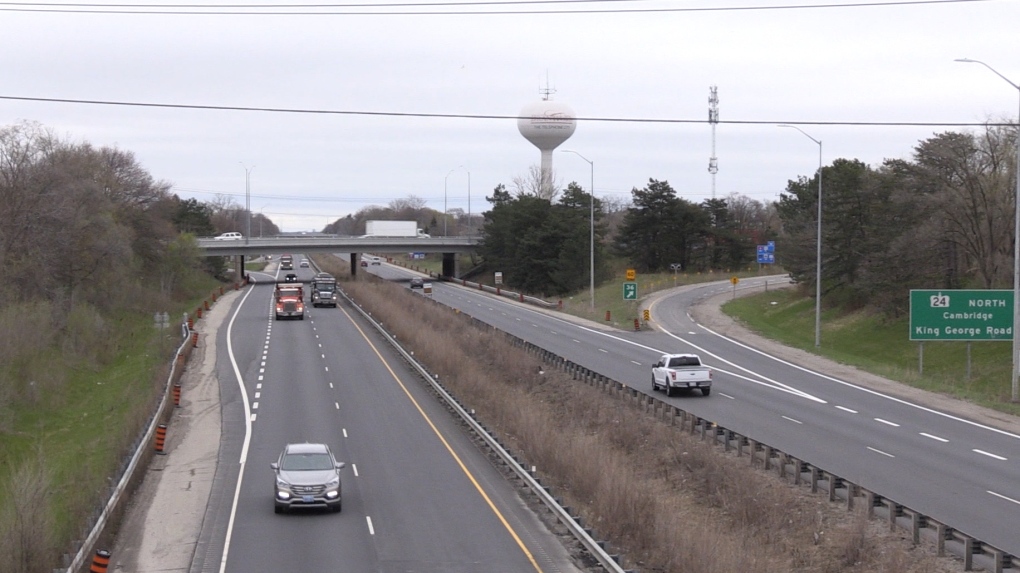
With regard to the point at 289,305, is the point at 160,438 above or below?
below

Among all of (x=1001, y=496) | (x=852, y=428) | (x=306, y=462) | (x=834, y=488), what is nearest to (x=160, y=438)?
(x=306, y=462)

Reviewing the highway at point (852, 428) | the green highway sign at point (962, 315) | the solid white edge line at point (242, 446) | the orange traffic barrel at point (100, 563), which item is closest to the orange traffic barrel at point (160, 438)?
the solid white edge line at point (242, 446)

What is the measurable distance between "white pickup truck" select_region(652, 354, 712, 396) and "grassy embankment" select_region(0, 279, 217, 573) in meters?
18.8

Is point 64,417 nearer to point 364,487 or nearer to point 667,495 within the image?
point 364,487

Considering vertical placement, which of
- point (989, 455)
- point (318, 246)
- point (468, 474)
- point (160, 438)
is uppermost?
point (318, 246)

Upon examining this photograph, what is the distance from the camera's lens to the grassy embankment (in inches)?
748

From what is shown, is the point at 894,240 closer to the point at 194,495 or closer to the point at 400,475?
the point at 400,475

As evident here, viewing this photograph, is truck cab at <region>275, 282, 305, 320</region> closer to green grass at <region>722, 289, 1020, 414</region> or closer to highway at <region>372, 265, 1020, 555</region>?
highway at <region>372, 265, 1020, 555</region>

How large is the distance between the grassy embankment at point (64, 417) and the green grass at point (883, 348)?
29695 mm

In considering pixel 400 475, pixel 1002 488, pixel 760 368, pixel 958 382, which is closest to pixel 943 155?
Result: pixel 958 382

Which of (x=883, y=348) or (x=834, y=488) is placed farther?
(x=883, y=348)

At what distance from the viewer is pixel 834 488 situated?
2306 cm

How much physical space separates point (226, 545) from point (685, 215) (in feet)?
315

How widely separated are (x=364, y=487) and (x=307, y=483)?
352cm
